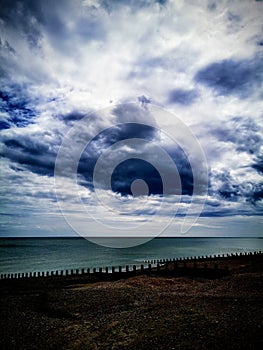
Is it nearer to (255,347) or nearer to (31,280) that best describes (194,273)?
(31,280)

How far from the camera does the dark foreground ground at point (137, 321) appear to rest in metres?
12.5

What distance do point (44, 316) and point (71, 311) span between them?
6.55 feet

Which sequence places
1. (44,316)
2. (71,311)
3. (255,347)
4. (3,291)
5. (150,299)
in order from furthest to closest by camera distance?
(3,291), (150,299), (71,311), (44,316), (255,347)

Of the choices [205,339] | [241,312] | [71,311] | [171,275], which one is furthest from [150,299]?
[171,275]

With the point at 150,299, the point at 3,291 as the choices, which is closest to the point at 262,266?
the point at 150,299

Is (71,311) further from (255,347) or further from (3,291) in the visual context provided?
(3,291)

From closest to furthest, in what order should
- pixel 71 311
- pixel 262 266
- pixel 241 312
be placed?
pixel 241 312
pixel 71 311
pixel 262 266

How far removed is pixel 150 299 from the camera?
21.6 meters

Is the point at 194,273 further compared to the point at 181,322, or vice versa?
the point at 194,273

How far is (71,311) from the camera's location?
1928 cm

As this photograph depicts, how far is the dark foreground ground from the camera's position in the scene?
12.5 m

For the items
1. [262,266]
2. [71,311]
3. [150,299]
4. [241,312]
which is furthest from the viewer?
[262,266]

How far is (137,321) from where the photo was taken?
50.6 ft

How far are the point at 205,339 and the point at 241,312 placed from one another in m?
4.82
